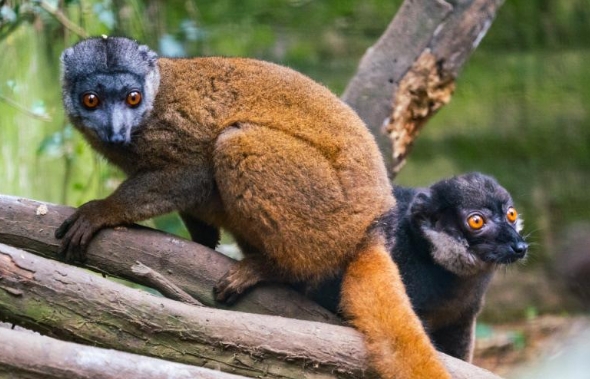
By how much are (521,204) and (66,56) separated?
747cm

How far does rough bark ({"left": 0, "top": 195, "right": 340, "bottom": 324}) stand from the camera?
174 inches

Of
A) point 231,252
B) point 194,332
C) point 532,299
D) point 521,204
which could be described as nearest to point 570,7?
point 521,204

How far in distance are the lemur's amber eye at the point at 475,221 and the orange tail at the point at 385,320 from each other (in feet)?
3.82

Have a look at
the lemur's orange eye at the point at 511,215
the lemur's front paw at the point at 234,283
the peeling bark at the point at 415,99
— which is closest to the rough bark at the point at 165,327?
the lemur's front paw at the point at 234,283

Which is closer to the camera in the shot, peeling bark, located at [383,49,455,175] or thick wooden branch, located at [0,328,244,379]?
thick wooden branch, located at [0,328,244,379]

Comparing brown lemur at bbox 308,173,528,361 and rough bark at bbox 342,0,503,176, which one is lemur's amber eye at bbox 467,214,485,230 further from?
rough bark at bbox 342,0,503,176

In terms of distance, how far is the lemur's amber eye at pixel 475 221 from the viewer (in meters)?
5.43

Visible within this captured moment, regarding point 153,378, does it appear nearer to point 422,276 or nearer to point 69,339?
point 69,339

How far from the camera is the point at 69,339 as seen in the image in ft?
12.5

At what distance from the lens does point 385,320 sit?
412 centimetres

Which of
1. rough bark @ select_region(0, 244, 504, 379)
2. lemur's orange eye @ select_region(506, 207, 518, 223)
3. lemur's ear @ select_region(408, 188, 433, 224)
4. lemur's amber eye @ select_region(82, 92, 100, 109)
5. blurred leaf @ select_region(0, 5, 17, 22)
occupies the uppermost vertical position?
blurred leaf @ select_region(0, 5, 17, 22)

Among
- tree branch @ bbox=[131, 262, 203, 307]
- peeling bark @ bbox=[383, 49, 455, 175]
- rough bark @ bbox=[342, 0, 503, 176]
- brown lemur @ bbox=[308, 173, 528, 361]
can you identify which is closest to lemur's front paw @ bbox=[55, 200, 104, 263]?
tree branch @ bbox=[131, 262, 203, 307]

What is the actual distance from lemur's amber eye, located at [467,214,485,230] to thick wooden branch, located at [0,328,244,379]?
8.89 feet

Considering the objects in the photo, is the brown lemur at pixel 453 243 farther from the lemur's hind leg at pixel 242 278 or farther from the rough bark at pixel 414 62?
the rough bark at pixel 414 62
